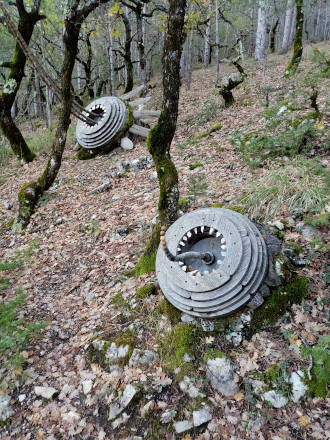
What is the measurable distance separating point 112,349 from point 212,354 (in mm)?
1174

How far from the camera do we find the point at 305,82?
9430mm

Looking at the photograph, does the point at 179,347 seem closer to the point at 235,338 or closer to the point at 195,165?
the point at 235,338

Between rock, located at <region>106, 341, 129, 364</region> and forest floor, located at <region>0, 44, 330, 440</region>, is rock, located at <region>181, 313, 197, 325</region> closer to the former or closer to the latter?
forest floor, located at <region>0, 44, 330, 440</region>

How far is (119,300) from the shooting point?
4.38 meters

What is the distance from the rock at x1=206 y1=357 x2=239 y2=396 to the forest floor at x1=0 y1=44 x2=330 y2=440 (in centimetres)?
6

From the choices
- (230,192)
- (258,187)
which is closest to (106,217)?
(230,192)

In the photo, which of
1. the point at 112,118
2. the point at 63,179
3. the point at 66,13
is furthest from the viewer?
the point at 112,118

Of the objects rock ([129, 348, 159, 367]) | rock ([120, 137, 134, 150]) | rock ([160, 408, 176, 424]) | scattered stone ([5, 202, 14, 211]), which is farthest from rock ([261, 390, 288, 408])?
rock ([120, 137, 134, 150])

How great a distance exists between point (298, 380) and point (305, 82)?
9.03 m

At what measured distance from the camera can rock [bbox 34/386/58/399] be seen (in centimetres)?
340

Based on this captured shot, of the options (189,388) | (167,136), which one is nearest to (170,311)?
(189,388)

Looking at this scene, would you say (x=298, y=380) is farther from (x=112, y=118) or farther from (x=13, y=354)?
(x=112, y=118)

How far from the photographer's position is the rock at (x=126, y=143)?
392 inches

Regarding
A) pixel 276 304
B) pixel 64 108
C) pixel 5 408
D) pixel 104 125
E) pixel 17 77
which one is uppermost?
pixel 17 77
